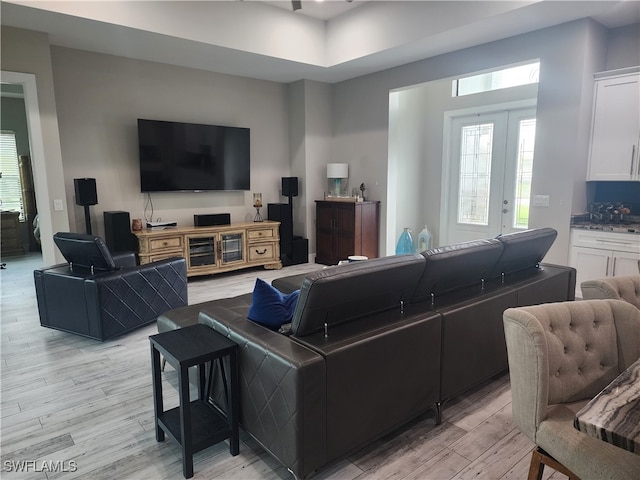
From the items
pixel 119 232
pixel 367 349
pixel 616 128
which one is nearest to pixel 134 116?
pixel 119 232

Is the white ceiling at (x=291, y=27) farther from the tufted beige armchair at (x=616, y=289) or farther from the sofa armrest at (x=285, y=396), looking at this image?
the sofa armrest at (x=285, y=396)

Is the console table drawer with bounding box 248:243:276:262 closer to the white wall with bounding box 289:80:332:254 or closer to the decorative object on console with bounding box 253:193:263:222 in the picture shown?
the decorative object on console with bounding box 253:193:263:222

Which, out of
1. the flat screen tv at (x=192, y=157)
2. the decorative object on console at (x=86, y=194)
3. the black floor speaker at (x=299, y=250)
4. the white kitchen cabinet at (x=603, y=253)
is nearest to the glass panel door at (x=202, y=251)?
the flat screen tv at (x=192, y=157)

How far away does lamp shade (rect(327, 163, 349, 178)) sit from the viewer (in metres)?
6.47

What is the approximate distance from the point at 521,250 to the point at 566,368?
134cm

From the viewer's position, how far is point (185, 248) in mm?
5305

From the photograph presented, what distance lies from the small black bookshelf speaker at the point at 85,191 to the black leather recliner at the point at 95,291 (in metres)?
1.34

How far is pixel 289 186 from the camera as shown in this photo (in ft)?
21.2

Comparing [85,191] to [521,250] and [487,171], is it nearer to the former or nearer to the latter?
[521,250]

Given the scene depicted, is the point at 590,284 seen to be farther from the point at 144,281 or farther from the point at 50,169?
the point at 50,169

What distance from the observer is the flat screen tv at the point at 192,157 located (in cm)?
535

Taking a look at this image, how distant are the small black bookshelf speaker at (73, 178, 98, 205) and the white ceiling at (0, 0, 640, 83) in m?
1.58

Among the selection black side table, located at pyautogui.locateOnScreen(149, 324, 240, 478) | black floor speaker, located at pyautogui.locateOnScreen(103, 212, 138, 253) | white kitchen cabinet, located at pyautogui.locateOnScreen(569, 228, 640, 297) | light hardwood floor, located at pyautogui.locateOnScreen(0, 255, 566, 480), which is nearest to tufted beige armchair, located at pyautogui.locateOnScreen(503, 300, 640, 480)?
light hardwood floor, located at pyautogui.locateOnScreen(0, 255, 566, 480)

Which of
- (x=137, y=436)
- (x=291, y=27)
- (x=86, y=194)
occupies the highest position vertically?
(x=291, y=27)
